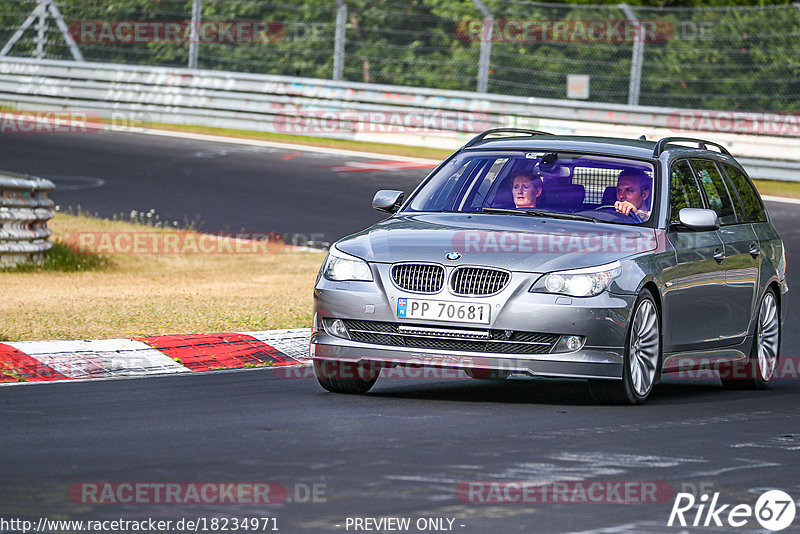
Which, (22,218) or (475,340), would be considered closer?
(475,340)

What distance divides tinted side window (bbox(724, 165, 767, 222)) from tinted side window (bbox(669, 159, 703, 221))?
2.77 feet

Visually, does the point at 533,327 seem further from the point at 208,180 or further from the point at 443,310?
the point at 208,180

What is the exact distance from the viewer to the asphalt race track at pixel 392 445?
576 centimetres

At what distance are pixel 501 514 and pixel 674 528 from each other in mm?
649

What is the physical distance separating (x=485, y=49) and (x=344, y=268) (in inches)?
696

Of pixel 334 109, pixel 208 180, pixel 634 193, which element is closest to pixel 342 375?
pixel 634 193

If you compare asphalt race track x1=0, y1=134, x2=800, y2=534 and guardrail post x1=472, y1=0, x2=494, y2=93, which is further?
guardrail post x1=472, y1=0, x2=494, y2=93

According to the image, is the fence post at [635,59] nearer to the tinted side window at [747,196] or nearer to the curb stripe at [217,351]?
the tinted side window at [747,196]

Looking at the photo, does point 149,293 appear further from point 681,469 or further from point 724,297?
point 681,469

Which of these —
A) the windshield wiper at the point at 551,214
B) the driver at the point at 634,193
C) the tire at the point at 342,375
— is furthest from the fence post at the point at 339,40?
the tire at the point at 342,375

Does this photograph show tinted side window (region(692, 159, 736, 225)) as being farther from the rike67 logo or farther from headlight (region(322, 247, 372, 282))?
the rike67 logo

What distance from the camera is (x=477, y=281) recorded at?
28.5 feet

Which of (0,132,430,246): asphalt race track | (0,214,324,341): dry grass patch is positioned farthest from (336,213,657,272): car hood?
(0,132,430,246): asphalt race track

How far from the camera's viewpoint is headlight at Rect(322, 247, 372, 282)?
8922 millimetres
